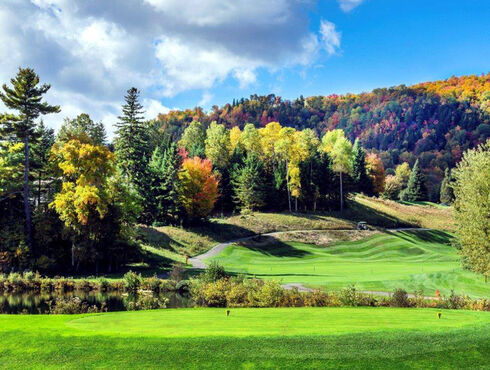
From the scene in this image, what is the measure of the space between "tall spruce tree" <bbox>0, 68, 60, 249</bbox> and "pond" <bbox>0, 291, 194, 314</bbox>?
42.4ft

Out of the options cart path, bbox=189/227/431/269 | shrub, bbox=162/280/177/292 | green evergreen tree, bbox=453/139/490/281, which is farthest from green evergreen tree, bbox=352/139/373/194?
shrub, bbox=162/280/177/292

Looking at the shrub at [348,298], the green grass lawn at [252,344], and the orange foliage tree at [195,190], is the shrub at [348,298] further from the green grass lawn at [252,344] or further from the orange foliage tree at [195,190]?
the orange foliage tree at [195,190]

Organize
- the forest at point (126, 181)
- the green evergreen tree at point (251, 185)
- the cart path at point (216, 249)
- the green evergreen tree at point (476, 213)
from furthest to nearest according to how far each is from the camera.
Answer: the green evergreen tree at point (251, 185) → the cart path at point (216, 249) → the forest at point (126, 181) → the green evergreen tree at point (476, 213)

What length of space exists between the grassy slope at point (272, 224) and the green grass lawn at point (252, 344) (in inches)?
1409

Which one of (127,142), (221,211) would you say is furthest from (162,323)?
(221,211)

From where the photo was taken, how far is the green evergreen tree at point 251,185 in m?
76.4

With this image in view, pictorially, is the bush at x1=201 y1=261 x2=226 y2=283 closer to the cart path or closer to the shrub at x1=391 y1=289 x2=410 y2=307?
the shrub at x1=391 y1=289 x2=410 y2=307

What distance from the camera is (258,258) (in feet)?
194

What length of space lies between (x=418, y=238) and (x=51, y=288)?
6092cm

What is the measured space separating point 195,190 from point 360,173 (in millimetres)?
52364

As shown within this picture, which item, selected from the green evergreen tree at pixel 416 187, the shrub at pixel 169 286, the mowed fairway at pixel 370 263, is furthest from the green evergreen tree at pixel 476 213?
the green evergreen tree at pixel 416 187

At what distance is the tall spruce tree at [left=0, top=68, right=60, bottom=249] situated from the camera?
45406 millimetres

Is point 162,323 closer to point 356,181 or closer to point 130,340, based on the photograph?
point 130,340

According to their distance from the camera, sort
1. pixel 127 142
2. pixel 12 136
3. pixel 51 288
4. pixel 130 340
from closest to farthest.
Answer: pixel 130 340, pixel 51 288, pixel 12 136, pixel 127 142
